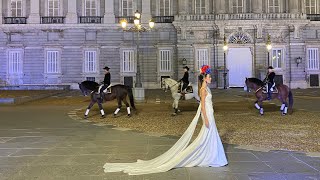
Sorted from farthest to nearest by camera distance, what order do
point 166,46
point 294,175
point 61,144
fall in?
1. point 166,46
2. point 61,144
3. point 294,175

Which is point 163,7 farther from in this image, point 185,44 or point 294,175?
point 294,175

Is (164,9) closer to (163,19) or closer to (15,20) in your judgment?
(163,19)

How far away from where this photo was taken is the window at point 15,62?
37.3m

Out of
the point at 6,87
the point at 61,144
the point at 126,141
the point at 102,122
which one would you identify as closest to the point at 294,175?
the point at 126,141

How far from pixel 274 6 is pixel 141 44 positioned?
14.2m

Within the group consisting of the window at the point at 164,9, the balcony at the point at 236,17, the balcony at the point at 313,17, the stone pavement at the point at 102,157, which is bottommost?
the stone pavement at the point at 102,157

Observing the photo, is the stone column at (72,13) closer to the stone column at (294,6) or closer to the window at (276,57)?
the window at (276,57)

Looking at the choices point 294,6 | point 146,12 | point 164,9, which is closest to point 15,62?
point 146,12

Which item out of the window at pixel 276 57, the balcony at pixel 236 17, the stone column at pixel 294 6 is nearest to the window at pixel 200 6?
the balcony at pixel 236 17

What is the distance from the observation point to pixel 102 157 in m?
7.57

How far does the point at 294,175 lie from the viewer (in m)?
6.12

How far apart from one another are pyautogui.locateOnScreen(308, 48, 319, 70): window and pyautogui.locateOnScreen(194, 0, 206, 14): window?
11.5 m

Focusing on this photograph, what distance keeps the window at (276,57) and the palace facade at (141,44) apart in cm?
10

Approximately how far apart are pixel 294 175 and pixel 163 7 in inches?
1322
